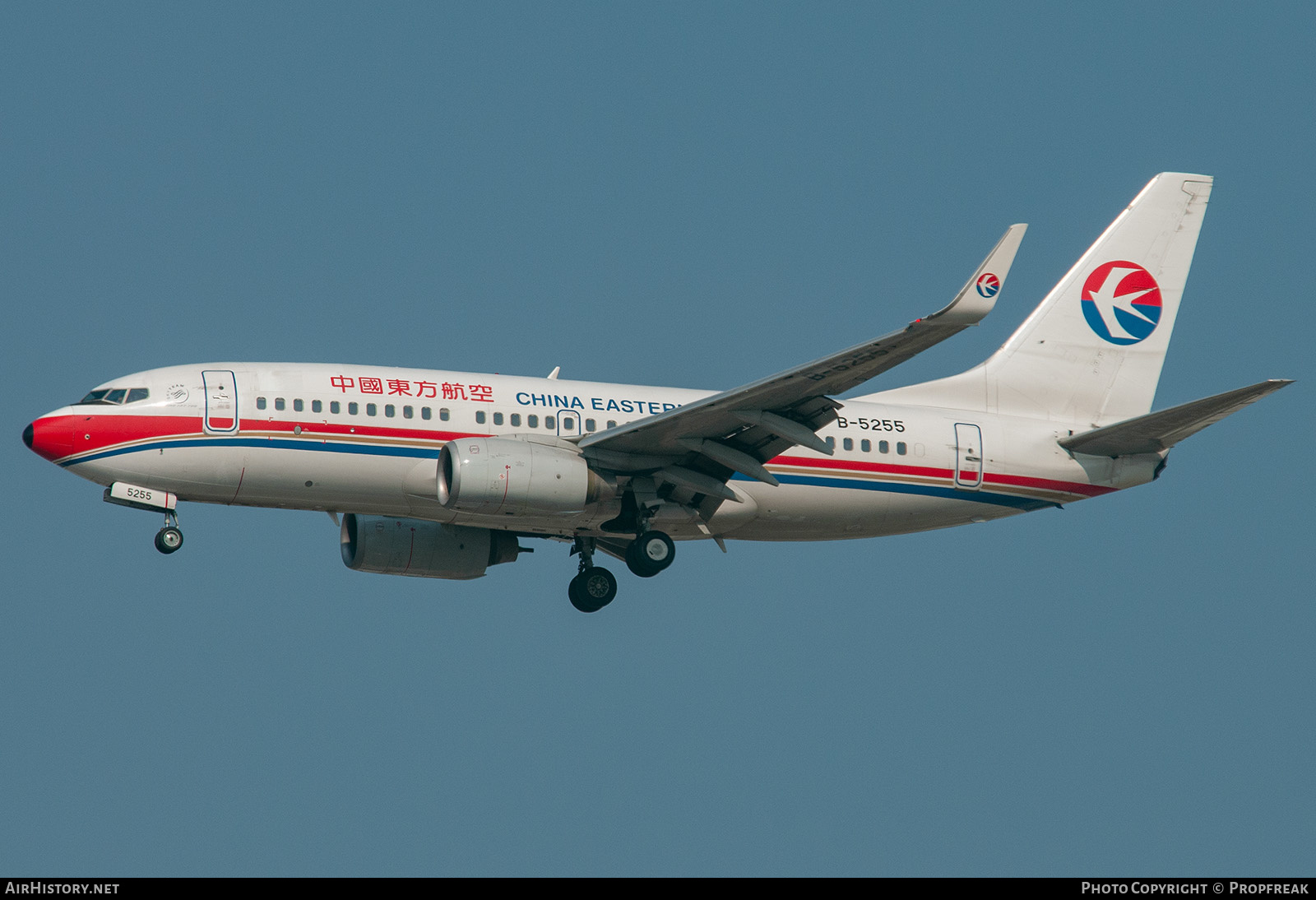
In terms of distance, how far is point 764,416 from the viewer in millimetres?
33156

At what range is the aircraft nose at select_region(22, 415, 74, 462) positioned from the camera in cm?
3350

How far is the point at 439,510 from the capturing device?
113ft

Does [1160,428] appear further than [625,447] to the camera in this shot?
Result: Yes

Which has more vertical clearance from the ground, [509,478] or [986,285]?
[986,285]

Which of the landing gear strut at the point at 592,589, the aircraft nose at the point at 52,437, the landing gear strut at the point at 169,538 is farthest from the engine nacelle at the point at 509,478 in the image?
the aircraft nose at the point at 52,437

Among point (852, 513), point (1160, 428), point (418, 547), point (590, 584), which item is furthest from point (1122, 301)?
point (418, 547)

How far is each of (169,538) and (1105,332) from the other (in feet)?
73.4

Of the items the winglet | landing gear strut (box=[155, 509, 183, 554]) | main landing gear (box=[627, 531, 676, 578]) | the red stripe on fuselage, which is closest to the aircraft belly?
main landing gear (box=[627, 531, 676, 578])

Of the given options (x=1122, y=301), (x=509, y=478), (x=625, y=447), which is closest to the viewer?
(x=509, y=478)

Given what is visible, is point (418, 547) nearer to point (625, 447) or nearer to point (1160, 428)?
point (625, 447)

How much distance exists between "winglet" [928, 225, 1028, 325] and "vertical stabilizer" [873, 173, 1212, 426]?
11052 mm

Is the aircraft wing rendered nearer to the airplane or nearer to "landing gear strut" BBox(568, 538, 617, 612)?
the airplane

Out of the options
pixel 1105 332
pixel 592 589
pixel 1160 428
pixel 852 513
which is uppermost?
pixel 1105 332

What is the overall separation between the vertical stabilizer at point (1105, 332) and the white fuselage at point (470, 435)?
936 mm
